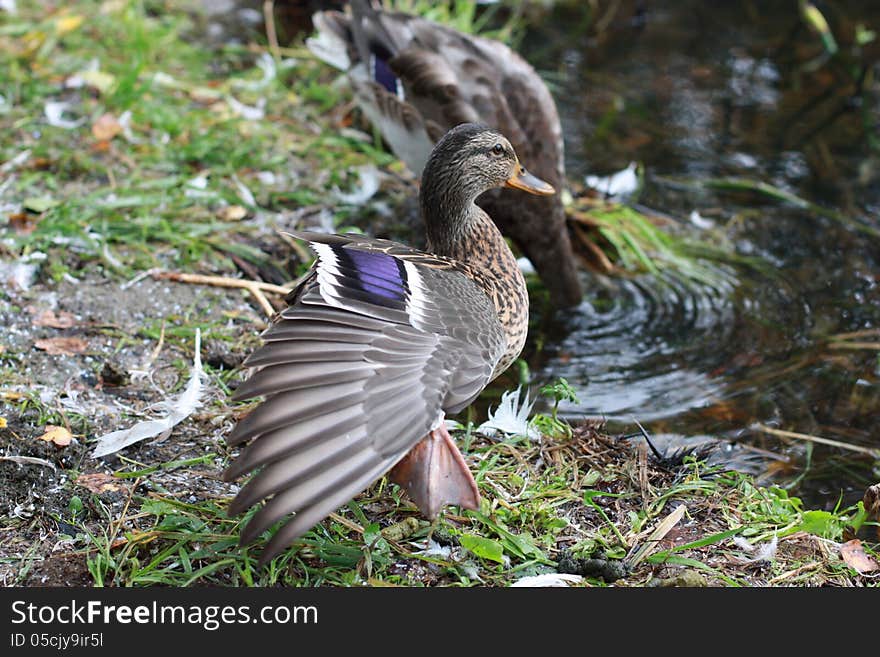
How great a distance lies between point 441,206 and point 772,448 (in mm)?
1410

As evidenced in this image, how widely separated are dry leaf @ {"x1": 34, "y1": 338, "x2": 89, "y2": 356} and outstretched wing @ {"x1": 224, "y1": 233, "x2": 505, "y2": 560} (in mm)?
958

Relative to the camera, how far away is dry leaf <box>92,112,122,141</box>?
5086mm

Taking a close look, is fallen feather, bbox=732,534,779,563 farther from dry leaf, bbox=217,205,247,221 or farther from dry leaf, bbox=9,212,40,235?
dry leaf, bbox=9,212,40,235

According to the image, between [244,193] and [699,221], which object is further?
[699,221]

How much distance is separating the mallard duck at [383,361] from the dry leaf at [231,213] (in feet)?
4.34

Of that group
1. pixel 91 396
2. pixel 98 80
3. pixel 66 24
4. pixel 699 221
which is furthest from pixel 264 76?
pixel 91 396

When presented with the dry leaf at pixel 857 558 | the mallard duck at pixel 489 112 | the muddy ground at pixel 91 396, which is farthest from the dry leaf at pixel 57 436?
the dry leaf at pixel 857 558

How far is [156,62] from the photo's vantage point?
5969 millimetres

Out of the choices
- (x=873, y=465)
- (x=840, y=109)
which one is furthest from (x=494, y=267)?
(x=840, y=109)

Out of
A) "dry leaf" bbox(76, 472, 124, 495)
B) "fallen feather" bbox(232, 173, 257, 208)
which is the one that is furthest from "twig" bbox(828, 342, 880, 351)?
"dry leaf" bbox(76, 472, 124, 495)

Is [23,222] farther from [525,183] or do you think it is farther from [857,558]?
[857,558]

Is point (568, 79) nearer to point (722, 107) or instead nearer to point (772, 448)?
point (722, 107)

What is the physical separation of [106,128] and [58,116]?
0.25 metres

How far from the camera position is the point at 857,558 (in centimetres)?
302
